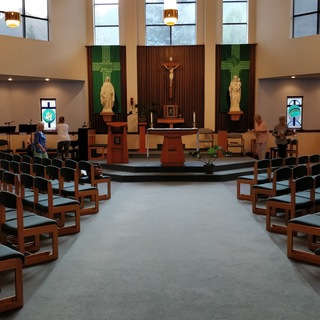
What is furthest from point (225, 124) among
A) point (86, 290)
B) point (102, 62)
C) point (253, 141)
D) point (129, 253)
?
point (86, 290)

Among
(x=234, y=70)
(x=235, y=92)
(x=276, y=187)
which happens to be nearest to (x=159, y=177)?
(x=276, y=187)

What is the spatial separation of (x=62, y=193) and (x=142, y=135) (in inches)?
306

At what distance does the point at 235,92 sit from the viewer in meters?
14.0

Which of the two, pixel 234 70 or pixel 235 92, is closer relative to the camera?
pixel 235 92

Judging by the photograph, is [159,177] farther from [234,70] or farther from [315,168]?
[234,70]

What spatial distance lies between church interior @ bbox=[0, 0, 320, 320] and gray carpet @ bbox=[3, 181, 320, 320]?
0.02 m

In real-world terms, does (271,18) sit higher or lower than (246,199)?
higher

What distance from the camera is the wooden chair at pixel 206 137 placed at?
13.8 m

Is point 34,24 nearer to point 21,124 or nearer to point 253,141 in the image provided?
point 21,124

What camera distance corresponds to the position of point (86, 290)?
360cm

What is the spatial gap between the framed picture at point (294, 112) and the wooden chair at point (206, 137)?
2.77m

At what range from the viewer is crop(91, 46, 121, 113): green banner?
1422 centimetres

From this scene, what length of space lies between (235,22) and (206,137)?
13.4ft

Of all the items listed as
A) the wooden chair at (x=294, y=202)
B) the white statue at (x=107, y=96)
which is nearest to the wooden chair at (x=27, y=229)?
the wooden chair at (x=294, y=202)
